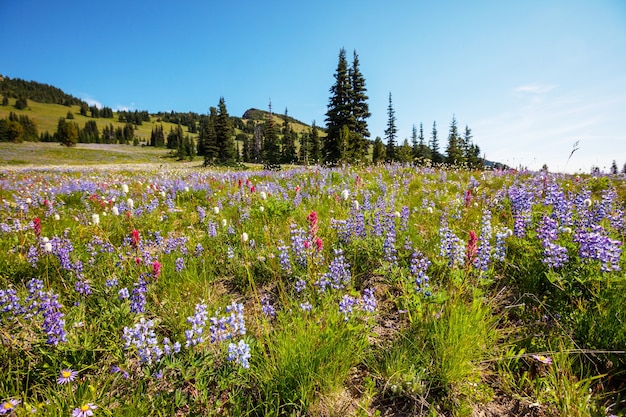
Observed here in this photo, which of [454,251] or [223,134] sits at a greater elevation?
[223,134]

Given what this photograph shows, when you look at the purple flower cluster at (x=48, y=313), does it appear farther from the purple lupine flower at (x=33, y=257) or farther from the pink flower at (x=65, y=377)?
the purple lupine flower at (x=33, y=257)

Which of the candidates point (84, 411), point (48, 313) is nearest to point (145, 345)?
point (84, 411)

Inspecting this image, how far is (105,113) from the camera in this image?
174250 mm

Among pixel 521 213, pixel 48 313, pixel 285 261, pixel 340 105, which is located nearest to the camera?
pixel 48 313

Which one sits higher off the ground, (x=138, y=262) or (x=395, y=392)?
(x=138, y=262)

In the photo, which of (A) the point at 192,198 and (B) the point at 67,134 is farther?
(B) the point at 67,134

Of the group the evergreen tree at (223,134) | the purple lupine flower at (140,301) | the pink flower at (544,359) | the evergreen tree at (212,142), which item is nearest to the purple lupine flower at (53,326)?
the purple lupine flower at (140,301)

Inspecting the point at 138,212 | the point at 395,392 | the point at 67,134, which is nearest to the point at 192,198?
the point at 138,212

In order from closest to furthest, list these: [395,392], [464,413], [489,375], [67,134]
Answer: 1. [464,413]
2. [395,392]
3. [489,375]
4. [67,134]

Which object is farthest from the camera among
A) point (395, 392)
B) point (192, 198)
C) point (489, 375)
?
point (192, 198)

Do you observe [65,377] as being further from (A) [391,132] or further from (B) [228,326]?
(A) [391,132]

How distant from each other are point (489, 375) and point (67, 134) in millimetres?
100564

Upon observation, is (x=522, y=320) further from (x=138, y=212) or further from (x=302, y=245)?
(x=138, y=212)

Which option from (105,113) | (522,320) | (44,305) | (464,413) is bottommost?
(464,413)
